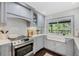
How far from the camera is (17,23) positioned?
5.61 feet

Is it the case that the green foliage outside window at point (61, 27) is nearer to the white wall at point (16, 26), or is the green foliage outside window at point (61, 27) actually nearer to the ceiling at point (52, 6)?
the ceiling at point (52, 6)

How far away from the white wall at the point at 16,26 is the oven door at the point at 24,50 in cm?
32

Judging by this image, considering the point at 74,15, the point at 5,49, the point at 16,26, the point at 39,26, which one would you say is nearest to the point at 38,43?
the point at 39,26

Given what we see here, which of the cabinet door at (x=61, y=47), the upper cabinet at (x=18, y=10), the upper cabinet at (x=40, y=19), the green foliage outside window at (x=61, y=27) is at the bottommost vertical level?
the cabinet door at (x=61, y=47)

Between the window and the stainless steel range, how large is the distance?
60 centimetres

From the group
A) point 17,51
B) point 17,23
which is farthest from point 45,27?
point 17,51

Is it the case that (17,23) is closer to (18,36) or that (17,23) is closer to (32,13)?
(18,36)

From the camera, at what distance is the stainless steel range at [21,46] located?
1387 mm

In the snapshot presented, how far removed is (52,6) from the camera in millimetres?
1584

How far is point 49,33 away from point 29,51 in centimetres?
64

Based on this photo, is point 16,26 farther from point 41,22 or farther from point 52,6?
point 52,6

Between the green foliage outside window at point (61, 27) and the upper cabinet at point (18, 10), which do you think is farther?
the green foliage outside window at point (61, 27)

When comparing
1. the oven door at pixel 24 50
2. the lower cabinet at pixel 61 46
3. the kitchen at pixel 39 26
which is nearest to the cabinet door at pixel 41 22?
the kitchen at pixel 39 26

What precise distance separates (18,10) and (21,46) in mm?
798
